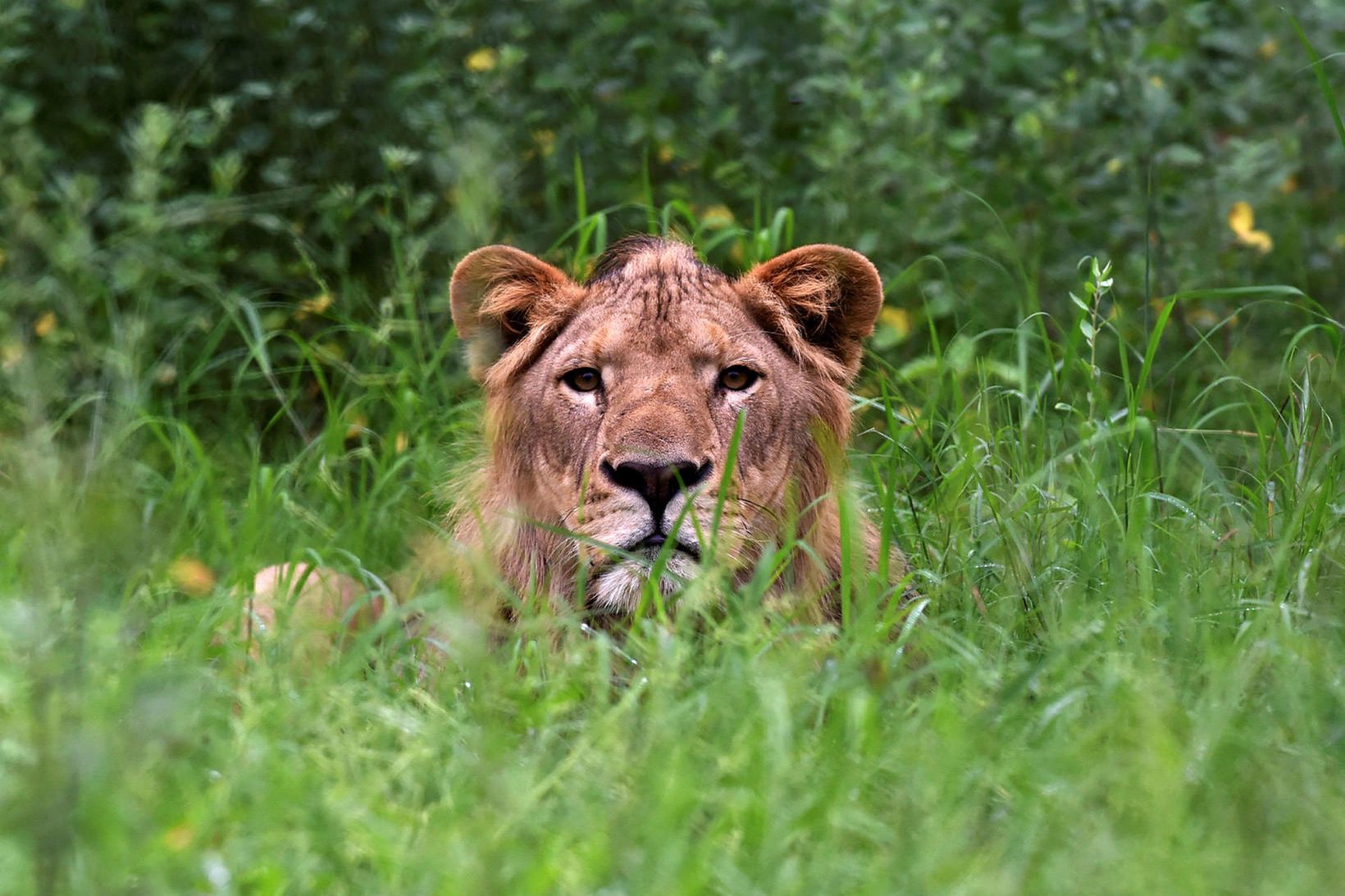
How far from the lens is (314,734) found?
2.98 metres

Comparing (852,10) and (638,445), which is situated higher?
(852,10)

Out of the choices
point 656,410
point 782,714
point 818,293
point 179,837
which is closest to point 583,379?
point 656,410

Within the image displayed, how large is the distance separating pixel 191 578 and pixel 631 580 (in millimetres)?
1459

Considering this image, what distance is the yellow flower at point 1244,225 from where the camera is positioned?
251 inches

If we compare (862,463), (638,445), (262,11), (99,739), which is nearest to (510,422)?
(638,445)

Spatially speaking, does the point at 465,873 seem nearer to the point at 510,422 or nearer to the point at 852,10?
the point at 510,422

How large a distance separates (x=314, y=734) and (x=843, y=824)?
40.7 inches

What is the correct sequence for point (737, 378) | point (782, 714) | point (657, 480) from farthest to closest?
1. point (737, 378)
2. point (657, 480)
3. point (782, 714)

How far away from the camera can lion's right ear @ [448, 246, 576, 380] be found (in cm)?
414

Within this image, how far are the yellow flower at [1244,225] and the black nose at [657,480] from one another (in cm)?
362

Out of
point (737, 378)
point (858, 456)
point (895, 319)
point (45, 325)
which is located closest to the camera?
point (737, 378)

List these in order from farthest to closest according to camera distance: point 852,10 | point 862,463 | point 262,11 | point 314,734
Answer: point 262,11 < point 852,10 < point 862,463 < point 314,734

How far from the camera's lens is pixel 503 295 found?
417cm

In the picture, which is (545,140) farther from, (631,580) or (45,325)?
(631,580)
